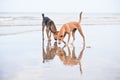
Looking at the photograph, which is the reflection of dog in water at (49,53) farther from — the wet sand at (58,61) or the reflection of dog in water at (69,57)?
the reflection of dog in water at (69,57)

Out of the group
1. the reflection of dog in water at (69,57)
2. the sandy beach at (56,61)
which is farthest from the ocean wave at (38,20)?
the reflection of dog in water at (69,57)

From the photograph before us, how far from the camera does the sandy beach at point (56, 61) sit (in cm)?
631

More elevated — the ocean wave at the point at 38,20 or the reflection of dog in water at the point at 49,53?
the reflection of dog in water at the point at 49,53

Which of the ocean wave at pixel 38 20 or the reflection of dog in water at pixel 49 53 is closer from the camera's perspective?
the reflection of dog in water at pixel 49 53

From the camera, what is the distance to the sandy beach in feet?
20.7

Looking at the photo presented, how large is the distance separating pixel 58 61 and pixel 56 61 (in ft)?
0.13

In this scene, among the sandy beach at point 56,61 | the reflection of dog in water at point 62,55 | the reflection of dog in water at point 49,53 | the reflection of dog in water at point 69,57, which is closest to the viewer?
the sandy beach at point 56,61

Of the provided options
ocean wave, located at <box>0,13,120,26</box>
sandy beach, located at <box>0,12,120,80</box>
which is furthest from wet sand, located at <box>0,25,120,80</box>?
ocean wave, located at <box>0,13,120,26</box>

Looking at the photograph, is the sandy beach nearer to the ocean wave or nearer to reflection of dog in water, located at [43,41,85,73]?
reflection of dog in water, located at [43,41,85,73]

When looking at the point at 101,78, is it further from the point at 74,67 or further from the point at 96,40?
the point at 96,40

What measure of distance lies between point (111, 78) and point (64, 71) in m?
0.88

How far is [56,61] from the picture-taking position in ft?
24.9

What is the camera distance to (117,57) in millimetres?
8062

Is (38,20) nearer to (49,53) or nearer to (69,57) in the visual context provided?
(49,53)
